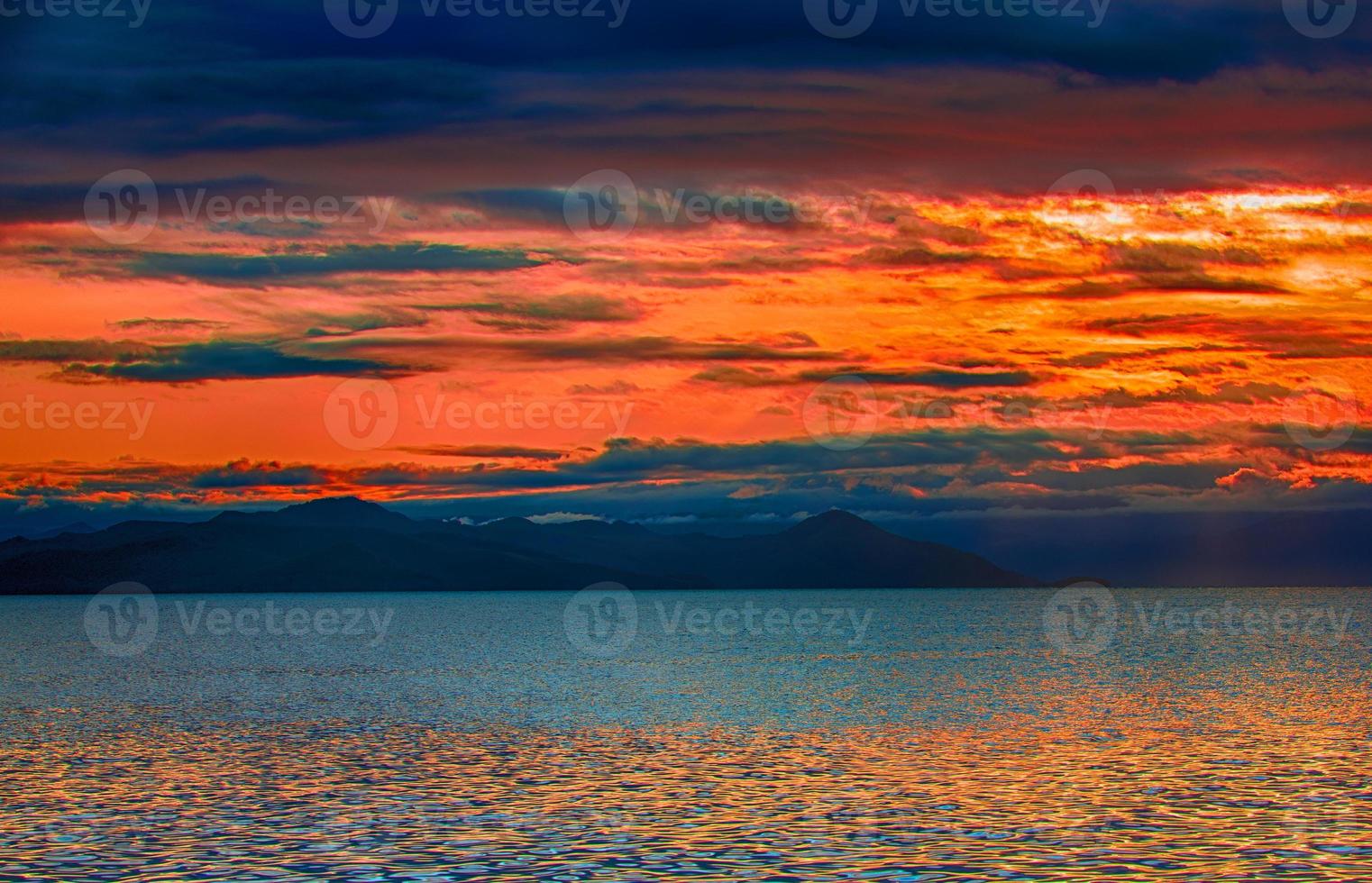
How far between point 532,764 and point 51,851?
19.7 m

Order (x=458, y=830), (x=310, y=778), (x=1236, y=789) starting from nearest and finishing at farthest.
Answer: (x=458, y=830) < (x=1236, y=789) < (x=310, y=778)

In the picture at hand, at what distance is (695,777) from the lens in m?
48.4

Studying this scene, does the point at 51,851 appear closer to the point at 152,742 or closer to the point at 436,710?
the point at 152,742

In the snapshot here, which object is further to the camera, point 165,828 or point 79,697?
point 79,697

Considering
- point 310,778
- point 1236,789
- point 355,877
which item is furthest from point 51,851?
point 1236,789

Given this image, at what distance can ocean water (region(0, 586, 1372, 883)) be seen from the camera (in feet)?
113

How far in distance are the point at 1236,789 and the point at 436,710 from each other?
4474cm

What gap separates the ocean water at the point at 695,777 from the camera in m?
34.5

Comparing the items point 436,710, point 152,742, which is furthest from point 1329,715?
point 152,742

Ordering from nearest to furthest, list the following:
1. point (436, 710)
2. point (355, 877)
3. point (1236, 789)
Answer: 1. point (355, 877)
2. point (1236, 789)
3. point (436, 710)

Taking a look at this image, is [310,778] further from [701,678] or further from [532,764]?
[701,678]

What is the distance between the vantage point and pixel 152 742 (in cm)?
6162

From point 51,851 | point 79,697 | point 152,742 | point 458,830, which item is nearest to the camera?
point 51,851

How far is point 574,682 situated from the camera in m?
99.1
